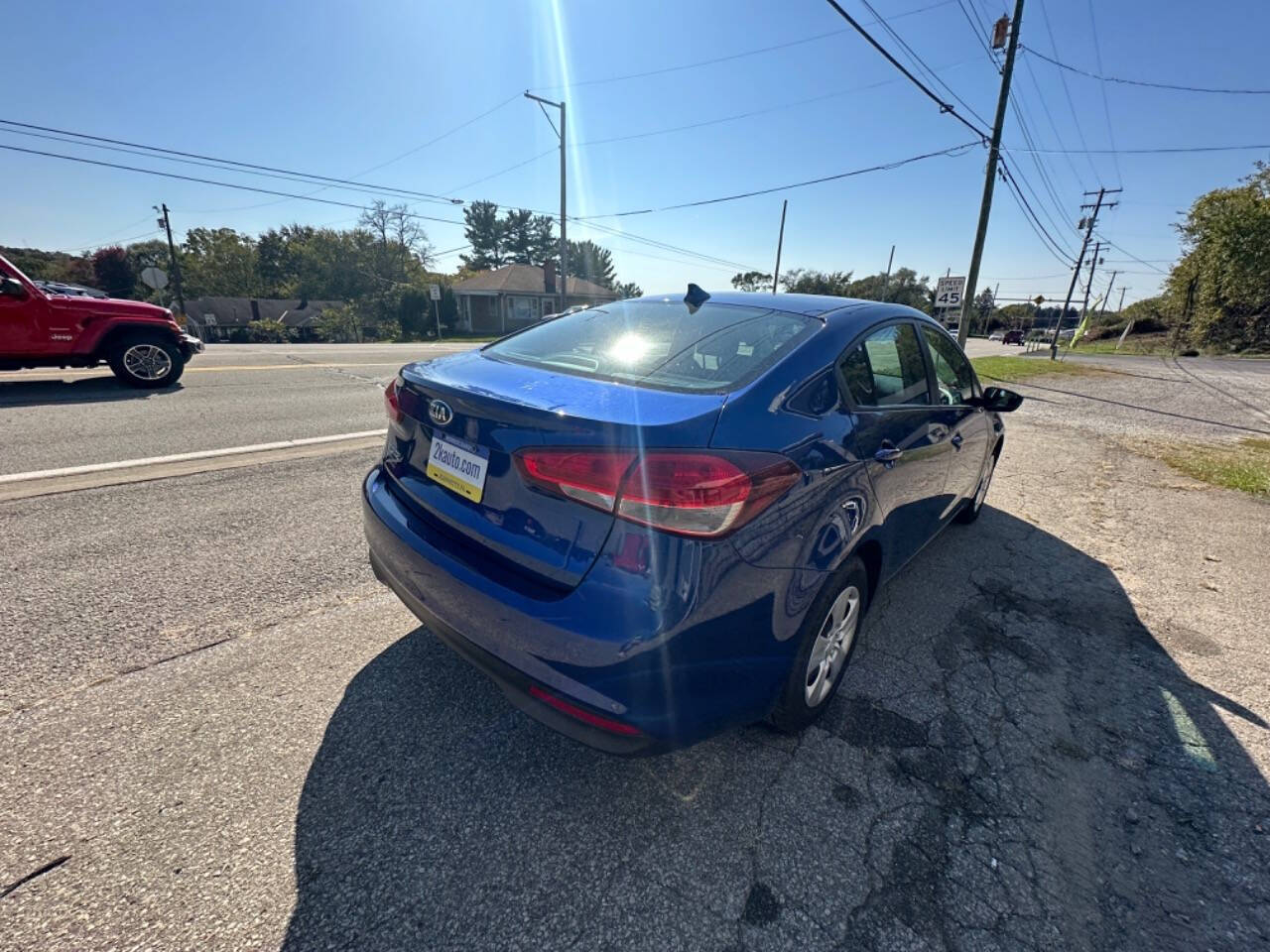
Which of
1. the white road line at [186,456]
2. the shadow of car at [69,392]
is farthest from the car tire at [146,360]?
the white road line at [186,456]

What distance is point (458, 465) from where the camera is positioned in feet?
6.08

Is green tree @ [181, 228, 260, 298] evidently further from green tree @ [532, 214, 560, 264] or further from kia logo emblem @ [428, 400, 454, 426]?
kia logo emblem @ [428, 400, 454, 426]

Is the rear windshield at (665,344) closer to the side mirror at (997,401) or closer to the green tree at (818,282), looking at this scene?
the side mirror at (997,401)

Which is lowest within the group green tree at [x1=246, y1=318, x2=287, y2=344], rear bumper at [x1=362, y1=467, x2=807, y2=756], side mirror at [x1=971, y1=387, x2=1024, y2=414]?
green tree at [x1=246, y1=318, x2=287, y2=344]

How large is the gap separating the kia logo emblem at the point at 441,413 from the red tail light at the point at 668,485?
0.50 metres

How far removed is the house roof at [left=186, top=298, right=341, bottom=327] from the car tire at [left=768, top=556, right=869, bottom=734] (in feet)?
188

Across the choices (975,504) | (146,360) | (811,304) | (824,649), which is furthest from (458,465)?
(146,360)

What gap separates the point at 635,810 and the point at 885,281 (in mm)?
68905

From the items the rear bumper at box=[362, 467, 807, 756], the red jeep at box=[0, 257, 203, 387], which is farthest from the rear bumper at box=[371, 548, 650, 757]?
the red jeep at box=[0, 257, 203, 387]

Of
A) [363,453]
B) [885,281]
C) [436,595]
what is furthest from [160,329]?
[885,281]

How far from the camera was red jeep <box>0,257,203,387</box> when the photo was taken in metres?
6.51

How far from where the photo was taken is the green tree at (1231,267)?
112ft

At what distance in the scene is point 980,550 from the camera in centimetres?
394

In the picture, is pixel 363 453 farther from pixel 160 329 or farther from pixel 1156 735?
pixel 1156 735
